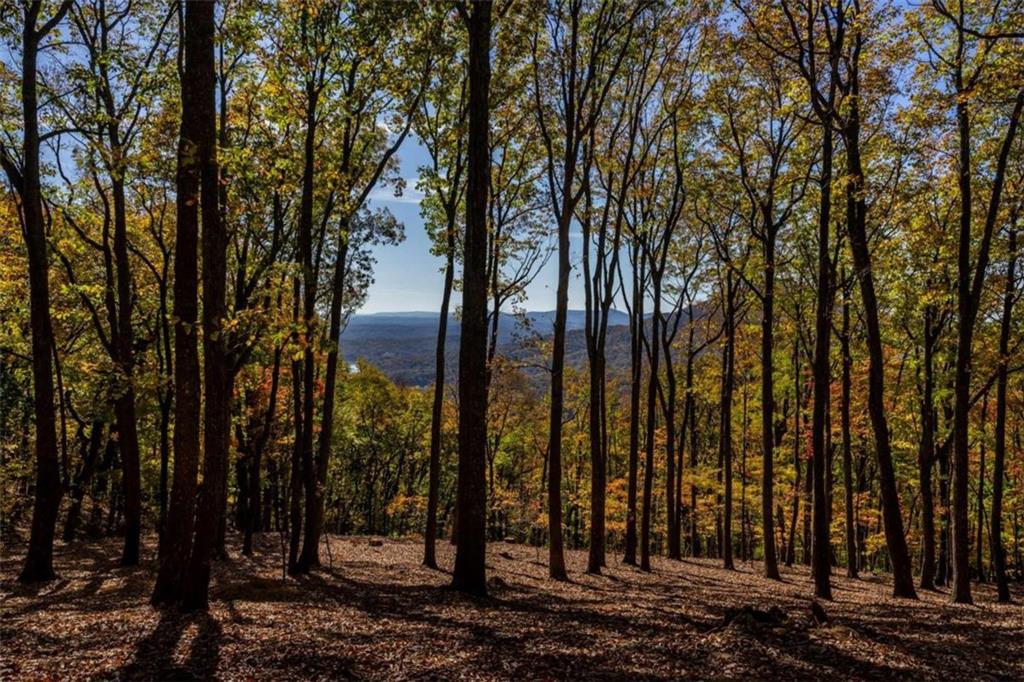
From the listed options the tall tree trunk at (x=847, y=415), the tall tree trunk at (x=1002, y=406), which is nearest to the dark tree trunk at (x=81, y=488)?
the tall tree trunk at (x=847, y=415)

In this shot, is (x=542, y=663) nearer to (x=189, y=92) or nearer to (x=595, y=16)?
(x=189, y=92)

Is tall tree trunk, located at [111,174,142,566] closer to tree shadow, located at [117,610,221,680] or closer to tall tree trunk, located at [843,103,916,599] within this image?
tree shadow, located at [117,610,221,680]

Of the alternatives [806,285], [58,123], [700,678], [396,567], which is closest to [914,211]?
[806,285]

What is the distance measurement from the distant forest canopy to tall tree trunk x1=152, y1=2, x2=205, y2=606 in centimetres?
4

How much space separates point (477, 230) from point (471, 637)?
6.26 metres

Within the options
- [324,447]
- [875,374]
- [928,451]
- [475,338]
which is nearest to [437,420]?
[324,447]

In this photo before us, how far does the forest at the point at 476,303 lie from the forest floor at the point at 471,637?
2.9 inches

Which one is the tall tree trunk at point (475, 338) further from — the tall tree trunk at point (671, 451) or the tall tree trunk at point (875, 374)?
the tall tree trunk at point (671, 451)

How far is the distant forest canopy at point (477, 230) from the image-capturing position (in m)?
10.5

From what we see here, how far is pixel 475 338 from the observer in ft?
34.6

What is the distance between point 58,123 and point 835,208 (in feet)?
68.2

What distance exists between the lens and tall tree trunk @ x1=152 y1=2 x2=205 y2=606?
8.43 metres

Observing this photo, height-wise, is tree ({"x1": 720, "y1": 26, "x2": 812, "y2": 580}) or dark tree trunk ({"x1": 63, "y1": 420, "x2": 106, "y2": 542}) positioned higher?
tree ({"x1": 720, "y1": 26, "x2": 812, "y2": 580})

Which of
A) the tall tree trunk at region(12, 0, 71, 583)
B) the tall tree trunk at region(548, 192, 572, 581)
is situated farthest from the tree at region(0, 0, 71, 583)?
the tall tree trunk at region(548, 192, 572, 581)
